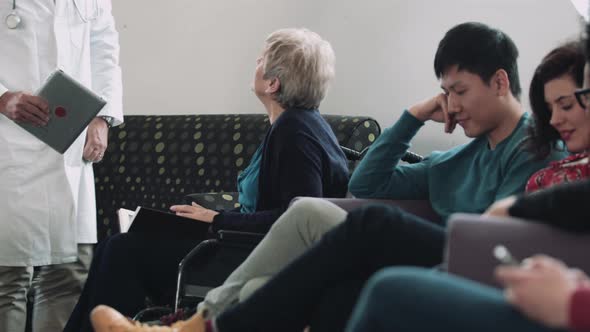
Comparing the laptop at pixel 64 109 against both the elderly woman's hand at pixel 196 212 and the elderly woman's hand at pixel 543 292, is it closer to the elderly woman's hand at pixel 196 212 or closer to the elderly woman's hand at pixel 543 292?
the elderly woman's hand at pixel 196 212

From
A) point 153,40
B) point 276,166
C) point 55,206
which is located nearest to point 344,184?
point 276,166

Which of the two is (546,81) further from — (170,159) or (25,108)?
(170,159)

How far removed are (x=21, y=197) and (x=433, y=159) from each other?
1.26 m

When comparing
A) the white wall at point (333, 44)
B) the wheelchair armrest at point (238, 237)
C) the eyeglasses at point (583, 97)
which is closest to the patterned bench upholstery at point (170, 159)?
the white wall at point (333, 44)

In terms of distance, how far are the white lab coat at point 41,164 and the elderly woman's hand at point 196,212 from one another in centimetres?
45

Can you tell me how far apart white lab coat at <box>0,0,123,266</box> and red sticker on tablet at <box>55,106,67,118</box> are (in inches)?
5.3

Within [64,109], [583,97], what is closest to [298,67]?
[64,109]

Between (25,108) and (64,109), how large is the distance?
113 mm

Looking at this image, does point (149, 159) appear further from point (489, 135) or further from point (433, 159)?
point (489, 135)

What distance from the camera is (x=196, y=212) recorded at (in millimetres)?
2432

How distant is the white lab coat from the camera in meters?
2.60

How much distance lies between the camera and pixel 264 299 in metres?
1.49

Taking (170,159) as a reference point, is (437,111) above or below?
above

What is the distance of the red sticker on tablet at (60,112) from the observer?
2588mm
